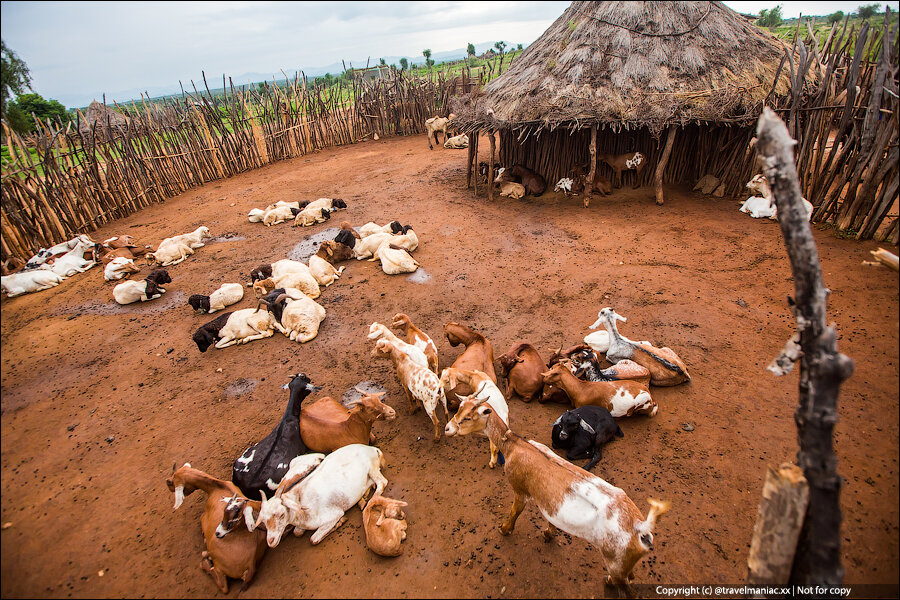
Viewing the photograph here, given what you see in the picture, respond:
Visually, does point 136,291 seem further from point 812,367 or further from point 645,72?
point 645,72

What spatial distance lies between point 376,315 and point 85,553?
437 cm

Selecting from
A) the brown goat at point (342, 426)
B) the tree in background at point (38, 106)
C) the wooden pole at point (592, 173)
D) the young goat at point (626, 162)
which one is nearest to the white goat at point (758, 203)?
the young goat at point (626, 162)

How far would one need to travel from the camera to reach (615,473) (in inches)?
153

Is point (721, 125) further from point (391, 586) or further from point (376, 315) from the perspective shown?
point (391, 586)

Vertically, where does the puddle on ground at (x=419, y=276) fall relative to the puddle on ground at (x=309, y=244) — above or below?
below

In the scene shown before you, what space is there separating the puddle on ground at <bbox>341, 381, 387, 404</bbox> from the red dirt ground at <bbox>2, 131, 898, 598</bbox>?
16cm

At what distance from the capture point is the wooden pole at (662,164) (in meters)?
Answer: 9.23

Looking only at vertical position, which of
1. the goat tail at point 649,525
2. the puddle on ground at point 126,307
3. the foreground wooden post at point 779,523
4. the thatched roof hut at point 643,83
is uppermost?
the thatched roof hut at point 643,83

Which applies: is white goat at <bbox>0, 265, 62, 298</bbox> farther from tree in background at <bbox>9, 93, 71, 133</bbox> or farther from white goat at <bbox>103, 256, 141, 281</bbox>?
tree in background at <bbox>9, 93, 71, 133</bbox>

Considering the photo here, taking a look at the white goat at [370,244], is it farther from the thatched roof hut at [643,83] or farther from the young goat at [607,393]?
the young goat at [607,393]

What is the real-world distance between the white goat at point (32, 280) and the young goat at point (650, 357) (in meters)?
10.2

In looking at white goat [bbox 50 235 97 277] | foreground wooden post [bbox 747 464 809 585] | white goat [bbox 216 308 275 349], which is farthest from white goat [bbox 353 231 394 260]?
foreground wooden post [bbox 747 464 809 585]

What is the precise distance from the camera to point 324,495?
11.6ft

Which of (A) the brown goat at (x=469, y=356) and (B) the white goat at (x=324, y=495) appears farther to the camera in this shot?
(A) the brown goat at (x=469, y=356)
